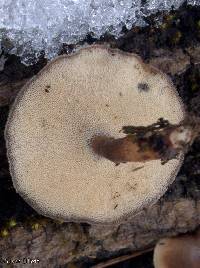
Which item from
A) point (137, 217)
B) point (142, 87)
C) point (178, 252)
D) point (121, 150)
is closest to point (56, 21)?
point (142, 87)

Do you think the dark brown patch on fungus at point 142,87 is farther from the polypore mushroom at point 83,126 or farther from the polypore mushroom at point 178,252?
the polypore mushroom at point 178,252

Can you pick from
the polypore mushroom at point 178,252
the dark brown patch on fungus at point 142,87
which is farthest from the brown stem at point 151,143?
the polypore mushroom at point 178,252

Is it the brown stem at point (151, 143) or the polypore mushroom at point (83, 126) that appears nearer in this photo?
the brown stem at point (151, 143)

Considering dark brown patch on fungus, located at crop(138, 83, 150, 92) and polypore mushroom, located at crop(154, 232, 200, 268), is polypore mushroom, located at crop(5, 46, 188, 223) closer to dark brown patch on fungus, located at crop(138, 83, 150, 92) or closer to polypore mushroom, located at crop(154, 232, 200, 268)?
dark brown patch on fungus, located at crop(138, 83, 150, 92)

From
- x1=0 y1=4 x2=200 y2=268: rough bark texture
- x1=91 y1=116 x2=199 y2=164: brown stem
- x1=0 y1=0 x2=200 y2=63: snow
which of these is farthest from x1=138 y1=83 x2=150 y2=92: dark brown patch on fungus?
x1=0 y1=0 x2=200 y2=63: snow

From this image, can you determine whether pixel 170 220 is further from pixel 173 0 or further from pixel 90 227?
pixel 173 0
